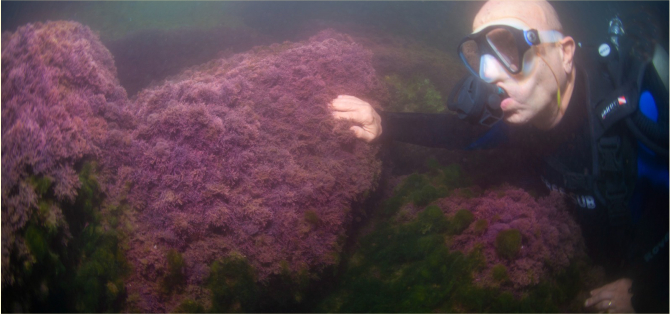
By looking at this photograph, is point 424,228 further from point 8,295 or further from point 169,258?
point 8,295

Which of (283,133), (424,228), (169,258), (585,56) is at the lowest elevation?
(424,228)

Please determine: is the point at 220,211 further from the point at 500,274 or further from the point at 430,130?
the point at 430,130

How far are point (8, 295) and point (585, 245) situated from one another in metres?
4.56

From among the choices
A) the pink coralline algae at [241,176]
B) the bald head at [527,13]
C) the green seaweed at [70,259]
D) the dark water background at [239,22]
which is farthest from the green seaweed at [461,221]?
the dark water background at [239,22]

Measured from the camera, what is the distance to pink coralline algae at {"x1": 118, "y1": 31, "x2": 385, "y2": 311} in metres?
1.96

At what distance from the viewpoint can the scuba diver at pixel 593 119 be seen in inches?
87.5

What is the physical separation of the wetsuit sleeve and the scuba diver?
546mm

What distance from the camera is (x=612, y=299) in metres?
2.34

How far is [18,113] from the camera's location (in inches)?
68.1

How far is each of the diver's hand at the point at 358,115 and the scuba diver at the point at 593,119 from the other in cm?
1

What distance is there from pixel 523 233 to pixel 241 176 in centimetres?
242

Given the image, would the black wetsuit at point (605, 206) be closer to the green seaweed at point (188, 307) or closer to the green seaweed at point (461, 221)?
the green seaweed at point (461, 221)

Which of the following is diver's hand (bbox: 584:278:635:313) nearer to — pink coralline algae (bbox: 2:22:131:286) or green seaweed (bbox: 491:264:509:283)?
green seaweed (bbox: 491:264:509:283)

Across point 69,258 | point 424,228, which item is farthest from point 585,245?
point 69,258
